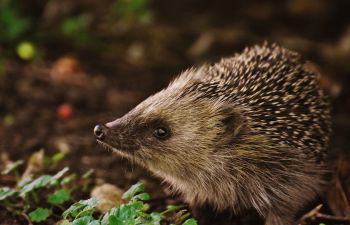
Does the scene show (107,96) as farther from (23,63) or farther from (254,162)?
(254,162)

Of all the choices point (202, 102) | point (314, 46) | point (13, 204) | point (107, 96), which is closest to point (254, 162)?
point (202, 102)

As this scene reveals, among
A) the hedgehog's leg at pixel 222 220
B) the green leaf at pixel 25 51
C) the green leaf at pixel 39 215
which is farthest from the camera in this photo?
the green leaf at pixel 25 51

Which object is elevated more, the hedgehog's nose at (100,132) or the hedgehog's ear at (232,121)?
the hedgehog's ear at (232,121)

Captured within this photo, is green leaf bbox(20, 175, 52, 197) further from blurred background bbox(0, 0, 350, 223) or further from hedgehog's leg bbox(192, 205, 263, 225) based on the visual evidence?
blurred background bbox(0, 0, 350, 223)

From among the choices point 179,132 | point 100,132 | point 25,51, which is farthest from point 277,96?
point 25,51

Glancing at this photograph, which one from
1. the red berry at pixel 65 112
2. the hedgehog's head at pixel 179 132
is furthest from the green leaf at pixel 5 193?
the red berry at pixel 65 112

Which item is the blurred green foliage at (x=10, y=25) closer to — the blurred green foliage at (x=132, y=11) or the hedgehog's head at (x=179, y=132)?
the blurred green foliage at (x=132, y=11)
